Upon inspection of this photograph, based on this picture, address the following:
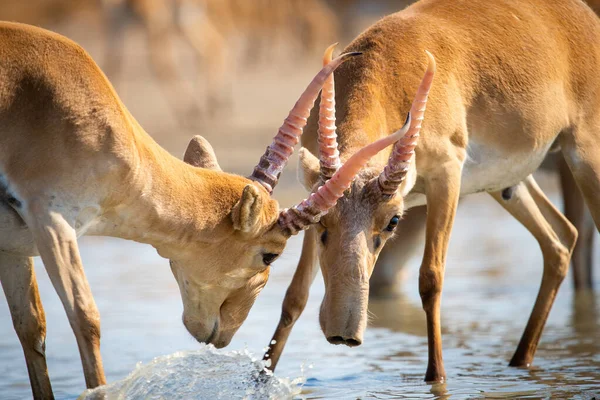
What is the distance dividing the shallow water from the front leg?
18.0 inches

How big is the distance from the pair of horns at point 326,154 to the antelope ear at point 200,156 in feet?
1.50

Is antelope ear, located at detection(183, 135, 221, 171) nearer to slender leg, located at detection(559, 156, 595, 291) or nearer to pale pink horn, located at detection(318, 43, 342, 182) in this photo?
pale pink horn, located at detection(318, 43, 342, 182)

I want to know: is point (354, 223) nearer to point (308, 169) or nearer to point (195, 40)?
point (308, 169)

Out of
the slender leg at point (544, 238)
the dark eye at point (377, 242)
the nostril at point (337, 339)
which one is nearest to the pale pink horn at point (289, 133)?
the dark eye at point (377, 242)

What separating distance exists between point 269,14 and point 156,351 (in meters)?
23.8

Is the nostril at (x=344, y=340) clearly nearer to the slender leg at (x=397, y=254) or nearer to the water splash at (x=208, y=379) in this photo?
the water splash at (x=208, y=379)

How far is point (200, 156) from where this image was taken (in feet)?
22.6

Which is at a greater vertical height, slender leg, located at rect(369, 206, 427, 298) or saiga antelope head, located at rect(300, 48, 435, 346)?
slender leg, located at rect(369, 206, 427, 298)

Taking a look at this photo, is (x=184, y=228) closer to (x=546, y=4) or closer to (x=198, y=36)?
(x=546, y=4)

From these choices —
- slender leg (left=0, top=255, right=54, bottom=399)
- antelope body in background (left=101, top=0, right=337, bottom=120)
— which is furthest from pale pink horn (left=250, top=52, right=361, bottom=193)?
antelope body in background (left=101, top=0, right=337, bottom=120)

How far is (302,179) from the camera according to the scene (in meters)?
6.77

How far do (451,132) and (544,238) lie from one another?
63.6 inches

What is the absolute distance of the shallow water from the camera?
6777 millimetres

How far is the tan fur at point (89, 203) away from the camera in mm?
5801
